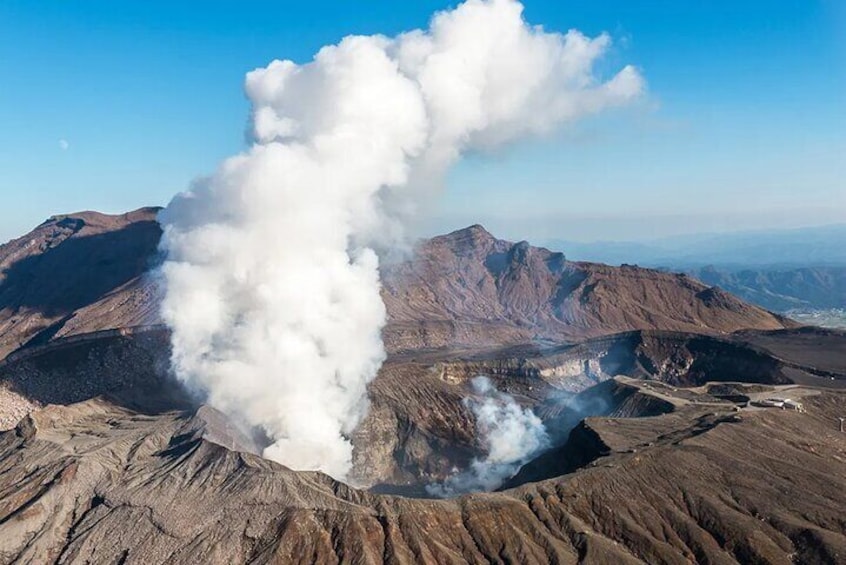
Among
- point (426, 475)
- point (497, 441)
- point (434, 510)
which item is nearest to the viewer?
point (434, 510)

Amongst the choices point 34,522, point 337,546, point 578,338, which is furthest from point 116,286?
point 337,546

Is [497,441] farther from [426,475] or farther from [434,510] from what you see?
[434,510]

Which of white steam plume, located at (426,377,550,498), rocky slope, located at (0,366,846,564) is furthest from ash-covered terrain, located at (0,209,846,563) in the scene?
white steam plume, located at (426,377,550,498)

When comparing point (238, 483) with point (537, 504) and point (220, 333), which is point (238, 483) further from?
point (220, 333)

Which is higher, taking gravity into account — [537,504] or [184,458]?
[184,458]

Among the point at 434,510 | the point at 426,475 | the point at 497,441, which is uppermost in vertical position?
the point at 434,510

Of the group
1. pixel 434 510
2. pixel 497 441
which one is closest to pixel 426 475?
pixel 497 441

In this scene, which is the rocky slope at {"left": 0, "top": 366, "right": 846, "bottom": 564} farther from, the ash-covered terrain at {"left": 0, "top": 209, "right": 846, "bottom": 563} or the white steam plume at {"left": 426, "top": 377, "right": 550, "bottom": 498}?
the white steam plume at {"left": 426, "top": 377, "right": 550, "bottom": 498}

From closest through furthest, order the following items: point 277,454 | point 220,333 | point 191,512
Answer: point 191,512 → point 277,454 → point 220,333
